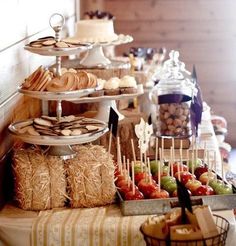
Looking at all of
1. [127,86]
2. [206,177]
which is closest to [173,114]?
[127,86]

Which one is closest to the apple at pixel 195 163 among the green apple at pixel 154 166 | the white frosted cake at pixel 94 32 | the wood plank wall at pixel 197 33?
the green apple at pixel 154 166

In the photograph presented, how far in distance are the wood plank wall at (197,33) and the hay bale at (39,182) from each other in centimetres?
387

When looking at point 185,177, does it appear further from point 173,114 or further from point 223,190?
point 173,114

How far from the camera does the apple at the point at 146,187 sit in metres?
2.25

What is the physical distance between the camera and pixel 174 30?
239 inches

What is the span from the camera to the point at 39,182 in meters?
2.22

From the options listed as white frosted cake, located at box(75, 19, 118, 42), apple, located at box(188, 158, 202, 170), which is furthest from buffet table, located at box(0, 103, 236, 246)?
white frosted cake, located at box(75, 19, 118, 42)

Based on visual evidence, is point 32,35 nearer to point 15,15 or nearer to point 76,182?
point 15,15

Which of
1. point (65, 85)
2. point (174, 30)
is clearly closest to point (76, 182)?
point (65, 85)

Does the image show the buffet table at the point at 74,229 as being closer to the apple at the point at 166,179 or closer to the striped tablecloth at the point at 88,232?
the striped tablecloth at the point at 88,232

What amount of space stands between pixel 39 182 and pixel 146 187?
376mm

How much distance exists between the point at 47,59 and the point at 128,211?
161 cm

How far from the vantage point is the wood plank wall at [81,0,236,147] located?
6.00m

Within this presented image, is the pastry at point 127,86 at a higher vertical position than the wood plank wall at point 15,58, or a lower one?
lower
